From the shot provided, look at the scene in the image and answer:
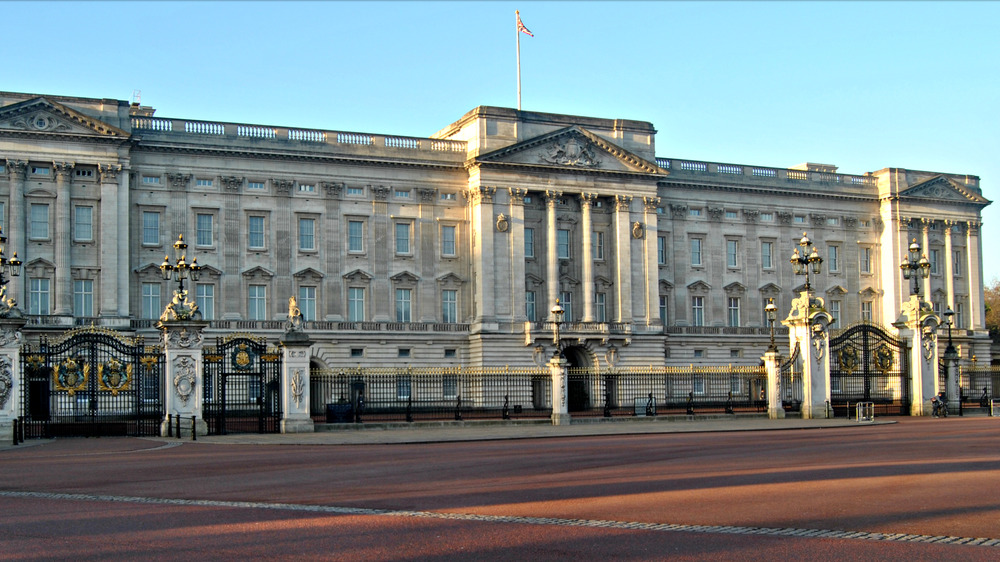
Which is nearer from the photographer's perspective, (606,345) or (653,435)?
(653,435)

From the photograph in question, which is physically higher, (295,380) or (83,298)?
(83,298)

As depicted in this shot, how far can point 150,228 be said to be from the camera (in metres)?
63.5

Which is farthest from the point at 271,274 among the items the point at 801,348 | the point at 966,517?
the point at 966,517

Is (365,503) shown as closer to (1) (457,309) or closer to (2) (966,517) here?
(2) (966,517)

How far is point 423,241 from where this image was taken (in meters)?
69.3

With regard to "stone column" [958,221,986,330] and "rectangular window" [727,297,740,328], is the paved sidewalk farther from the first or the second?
"stone column" [958,221,986,330]

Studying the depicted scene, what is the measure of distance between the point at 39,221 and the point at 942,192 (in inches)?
2477

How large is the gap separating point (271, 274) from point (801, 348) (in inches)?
1292

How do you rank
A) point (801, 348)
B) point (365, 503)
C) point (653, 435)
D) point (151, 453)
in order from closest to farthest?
point (365, 503), point (151, 453), point (653, 435), point (801, 348)

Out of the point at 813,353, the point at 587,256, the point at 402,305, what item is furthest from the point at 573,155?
the point at 813,353

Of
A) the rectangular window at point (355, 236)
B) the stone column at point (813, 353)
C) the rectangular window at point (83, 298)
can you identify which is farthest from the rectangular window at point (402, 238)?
the stone column at point (813, 353)

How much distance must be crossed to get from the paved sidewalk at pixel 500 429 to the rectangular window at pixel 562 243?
26.0m

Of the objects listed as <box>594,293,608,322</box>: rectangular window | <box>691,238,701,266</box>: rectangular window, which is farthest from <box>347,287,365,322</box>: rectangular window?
<box>691,238,701,266</box>: rectangular window

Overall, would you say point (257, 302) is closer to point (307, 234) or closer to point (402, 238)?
point (307, 234)
